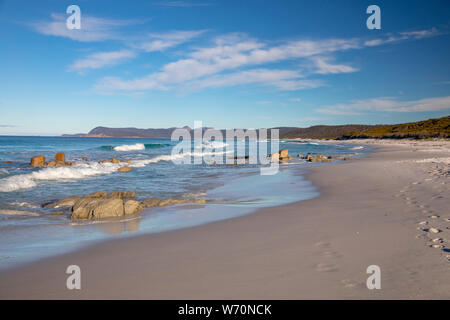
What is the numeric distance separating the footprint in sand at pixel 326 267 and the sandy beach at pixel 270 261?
12 millimetres

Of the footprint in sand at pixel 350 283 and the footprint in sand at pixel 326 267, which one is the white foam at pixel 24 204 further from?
the footprint in sand at pixel 350 283

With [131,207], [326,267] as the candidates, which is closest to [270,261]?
[326,267]

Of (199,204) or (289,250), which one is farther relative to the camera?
(199,204)

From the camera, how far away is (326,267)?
12.5ft

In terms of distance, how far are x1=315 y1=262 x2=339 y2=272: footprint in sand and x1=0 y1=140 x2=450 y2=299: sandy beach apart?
0.04 feet

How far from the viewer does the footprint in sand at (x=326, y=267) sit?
371 cm

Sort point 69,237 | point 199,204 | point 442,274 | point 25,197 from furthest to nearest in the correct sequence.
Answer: point 25,197 → point 199,204 → point 69,237 → point 442,274

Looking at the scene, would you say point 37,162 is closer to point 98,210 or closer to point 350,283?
point 98,210

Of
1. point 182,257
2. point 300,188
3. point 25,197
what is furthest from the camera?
point 300,188

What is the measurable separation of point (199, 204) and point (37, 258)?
16.5 feet

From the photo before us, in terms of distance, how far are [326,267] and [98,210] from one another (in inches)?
237
